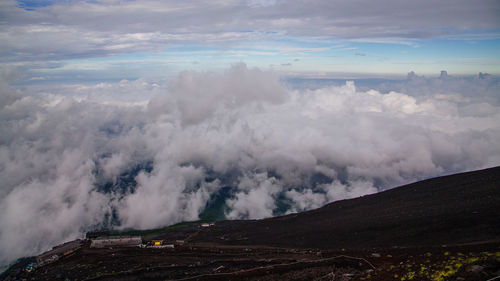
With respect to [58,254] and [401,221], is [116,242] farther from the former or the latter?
[401,221]

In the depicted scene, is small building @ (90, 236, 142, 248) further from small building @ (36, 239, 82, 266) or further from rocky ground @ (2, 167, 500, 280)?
small building @ (36, 239, 82, 266)

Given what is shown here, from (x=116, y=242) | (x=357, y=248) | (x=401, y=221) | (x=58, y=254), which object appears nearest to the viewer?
(x=357, y=248)

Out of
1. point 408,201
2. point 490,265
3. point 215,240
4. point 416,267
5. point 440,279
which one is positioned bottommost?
point 215,240

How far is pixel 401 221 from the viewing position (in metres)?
66.9

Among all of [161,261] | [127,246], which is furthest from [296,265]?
[127,246]

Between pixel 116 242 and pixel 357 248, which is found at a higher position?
pixel 357 248

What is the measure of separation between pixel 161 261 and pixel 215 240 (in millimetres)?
31012

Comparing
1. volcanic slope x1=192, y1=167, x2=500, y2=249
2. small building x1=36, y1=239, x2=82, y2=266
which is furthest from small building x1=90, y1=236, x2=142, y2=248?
volcanic slope x1=192, y1=167, x2=500, y2=249

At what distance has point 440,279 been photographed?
27359mm

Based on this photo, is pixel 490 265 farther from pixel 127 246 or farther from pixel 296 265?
pixel 127 246

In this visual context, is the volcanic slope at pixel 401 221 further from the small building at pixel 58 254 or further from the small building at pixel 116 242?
the small building at pixel 58 254

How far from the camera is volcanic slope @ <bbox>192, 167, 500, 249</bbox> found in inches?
2175

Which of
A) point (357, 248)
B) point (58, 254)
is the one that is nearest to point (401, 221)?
point (357, 248)

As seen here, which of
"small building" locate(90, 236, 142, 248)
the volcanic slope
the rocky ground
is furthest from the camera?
"small building" locate(90, 236, 142, 248)
